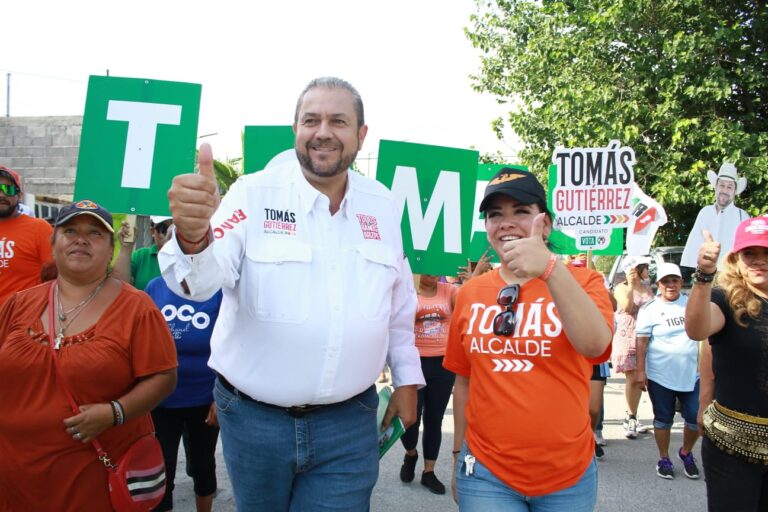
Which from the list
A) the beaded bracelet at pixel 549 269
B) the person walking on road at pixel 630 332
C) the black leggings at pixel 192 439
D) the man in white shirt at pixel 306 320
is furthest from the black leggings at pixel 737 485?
the person walking on road at pixel 630 332

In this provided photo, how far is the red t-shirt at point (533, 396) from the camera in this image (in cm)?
236

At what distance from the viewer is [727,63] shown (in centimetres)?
1262

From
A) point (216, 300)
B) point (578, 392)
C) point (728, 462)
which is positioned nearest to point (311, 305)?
point (578, 392)

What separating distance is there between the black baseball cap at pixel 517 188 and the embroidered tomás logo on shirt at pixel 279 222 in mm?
819

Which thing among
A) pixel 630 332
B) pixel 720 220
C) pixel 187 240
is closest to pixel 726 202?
pixel 720 220

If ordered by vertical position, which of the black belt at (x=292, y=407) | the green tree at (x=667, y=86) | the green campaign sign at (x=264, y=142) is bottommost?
the black belt at (x=292, y=407)

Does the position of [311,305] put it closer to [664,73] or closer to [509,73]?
[664,73]

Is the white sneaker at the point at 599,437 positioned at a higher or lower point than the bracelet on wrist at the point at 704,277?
lower

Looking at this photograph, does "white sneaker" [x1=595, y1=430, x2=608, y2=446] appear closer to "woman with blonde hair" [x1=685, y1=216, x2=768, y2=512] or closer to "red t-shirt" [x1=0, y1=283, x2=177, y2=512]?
"woman with blonde hair" [x1=685, y1=216, x2=768, y2=512]

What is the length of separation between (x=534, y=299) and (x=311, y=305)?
35.8 inches

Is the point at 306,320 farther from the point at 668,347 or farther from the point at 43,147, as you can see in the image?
the point at 43,147

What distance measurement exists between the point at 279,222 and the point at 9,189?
2.94 metres

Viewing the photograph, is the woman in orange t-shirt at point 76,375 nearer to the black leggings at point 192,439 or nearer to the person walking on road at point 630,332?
the black leggings at point 192,439

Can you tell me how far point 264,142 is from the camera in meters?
4.18
